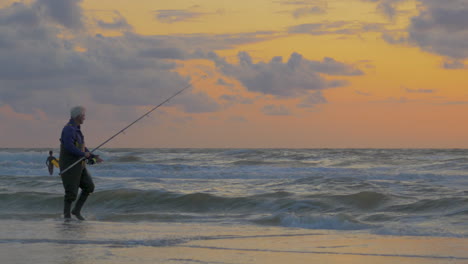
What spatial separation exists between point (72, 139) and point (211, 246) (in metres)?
3.04

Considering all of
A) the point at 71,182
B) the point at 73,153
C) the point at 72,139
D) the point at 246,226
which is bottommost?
the point at 246,226

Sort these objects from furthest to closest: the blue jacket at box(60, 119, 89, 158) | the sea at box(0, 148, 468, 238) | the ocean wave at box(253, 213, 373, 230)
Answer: the blue jacket at box(60, 119, 89, 158)
the sea at box(0, 148, 468, 238)
the ocean wave at box(253, 213, 373, 230)

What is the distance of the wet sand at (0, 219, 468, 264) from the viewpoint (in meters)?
4.90

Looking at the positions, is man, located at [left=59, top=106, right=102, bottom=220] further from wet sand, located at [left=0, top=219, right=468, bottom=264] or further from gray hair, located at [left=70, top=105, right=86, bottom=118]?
wet sand, located at [left=0, top=219, right=468, bottom=264]

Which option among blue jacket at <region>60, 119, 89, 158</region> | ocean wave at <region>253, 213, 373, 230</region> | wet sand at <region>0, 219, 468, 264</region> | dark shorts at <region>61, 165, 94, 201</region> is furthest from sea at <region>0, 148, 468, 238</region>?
blue jacket at <region>60, 119, 89, 158</region>

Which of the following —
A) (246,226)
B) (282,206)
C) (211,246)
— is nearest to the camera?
(211,246)

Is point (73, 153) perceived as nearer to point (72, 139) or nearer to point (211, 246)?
point (72, 139)

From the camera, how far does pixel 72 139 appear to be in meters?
7.87

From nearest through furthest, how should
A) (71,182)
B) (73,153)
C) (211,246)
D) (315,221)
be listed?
(211,246) → (315,221) → (73,153) → (71,182)

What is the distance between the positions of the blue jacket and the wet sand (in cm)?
103

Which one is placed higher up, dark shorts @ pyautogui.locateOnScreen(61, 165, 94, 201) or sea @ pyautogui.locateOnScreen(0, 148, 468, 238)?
dark shorts @ pyautogui.locateOnScreen(61, 165, 94, 201)

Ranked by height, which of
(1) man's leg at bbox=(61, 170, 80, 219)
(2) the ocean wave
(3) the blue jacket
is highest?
(3) the blue jacket

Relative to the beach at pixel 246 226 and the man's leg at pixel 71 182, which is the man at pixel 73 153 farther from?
the beach at pixel 246 226

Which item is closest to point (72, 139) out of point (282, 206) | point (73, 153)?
point (73, 153)
